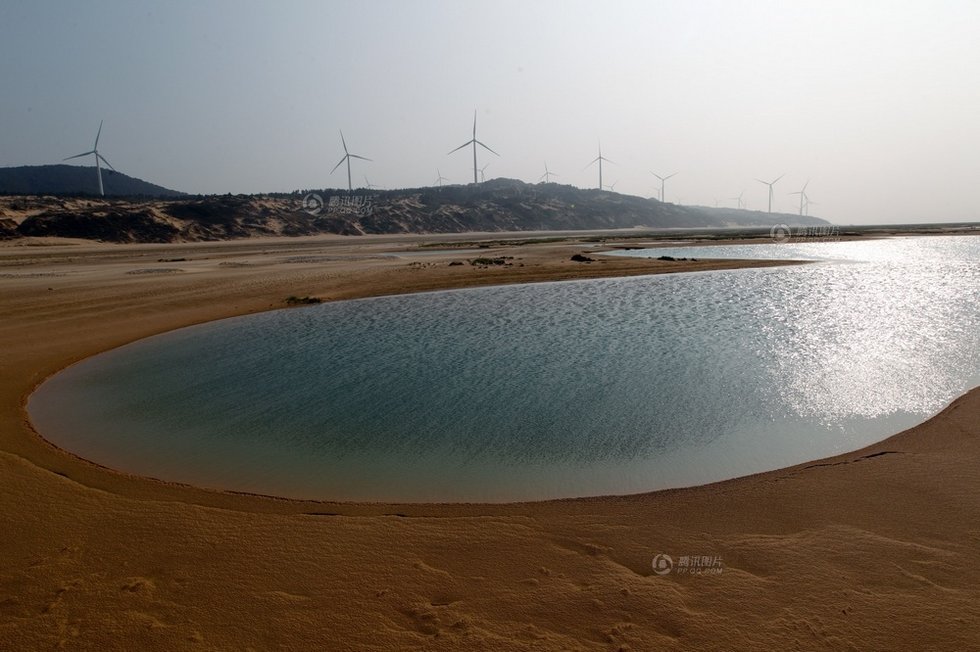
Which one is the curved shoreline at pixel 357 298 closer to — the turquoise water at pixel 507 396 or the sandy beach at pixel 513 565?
the sandy beach at pixel 513 565

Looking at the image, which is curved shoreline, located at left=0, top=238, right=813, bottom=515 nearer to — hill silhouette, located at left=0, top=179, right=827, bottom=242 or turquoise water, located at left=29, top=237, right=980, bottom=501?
turquoise water, located at left=29, top=237, right=980, bottom=501

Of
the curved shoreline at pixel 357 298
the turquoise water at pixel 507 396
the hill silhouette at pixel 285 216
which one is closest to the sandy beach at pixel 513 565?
the curved shoreline at pixel 357 298

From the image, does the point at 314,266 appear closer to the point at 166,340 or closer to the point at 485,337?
the point at 166,340

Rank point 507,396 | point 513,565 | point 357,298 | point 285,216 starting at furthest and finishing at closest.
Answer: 1. point 285,216
2. point 357,298
3. point 507,396
4. point 513,565

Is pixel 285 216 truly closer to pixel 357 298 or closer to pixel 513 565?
pixel 357 298

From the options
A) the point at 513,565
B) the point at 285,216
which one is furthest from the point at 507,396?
the point at 285,216

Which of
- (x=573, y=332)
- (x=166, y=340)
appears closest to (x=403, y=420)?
(x=573, y=332)
